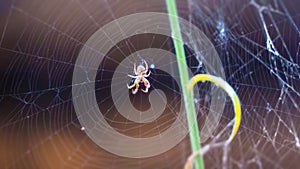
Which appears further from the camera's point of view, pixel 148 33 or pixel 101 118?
pixel 101 118

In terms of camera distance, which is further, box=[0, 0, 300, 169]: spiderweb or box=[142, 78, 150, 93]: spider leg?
box=[142, 78, 150, 93]: spider leg

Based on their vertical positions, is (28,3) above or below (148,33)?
above

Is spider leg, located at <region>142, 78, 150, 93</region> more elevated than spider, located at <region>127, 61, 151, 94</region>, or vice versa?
spider, located at <region>127, 61, 151, 94</region>

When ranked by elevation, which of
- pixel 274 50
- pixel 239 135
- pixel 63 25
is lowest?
pixel 239 135

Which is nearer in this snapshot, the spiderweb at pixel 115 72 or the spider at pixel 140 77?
the spiderweb at pixel 115 72

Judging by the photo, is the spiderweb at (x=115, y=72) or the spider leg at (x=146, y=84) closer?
the spiderweb at (x=115, y=72)

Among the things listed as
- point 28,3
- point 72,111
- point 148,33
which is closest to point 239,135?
point 148,33

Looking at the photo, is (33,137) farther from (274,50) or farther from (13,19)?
(274,50)

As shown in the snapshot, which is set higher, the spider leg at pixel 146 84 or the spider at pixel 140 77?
the spider at pixel 140 77
